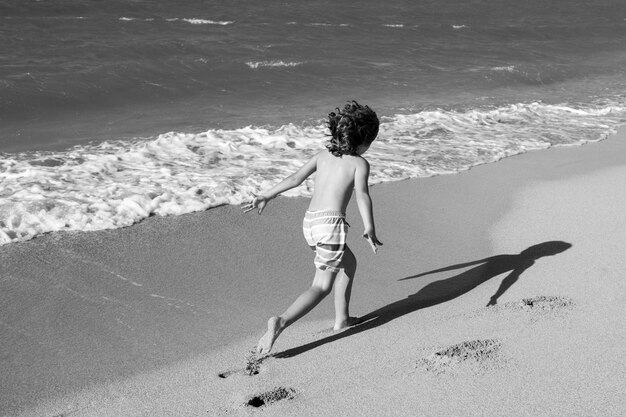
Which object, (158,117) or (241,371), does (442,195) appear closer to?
(241,371)

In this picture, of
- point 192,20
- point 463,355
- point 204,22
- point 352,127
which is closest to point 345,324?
point 463,355

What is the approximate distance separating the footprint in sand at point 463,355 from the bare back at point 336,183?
0.99 metres

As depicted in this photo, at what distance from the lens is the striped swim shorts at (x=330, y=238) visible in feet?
14.6

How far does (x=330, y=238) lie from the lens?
4461 millimetres

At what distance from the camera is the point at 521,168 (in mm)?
8320

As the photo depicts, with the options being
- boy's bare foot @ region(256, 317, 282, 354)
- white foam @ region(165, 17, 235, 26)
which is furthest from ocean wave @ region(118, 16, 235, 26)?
boy's bare foot @ region(256, 317, 282, 354)

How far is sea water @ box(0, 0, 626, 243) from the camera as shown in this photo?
24.5 feet

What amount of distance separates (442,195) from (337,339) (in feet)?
10.3

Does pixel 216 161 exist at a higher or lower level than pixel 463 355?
lower

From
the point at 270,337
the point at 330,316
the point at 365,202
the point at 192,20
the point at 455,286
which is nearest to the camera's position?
the point at 270,337

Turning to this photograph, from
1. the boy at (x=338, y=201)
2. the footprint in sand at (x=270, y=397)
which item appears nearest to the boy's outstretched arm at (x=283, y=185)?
the boy at (x=338, y=201)

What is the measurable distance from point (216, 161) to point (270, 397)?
489 centimetres

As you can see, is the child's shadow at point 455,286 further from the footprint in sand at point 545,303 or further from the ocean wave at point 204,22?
the ocean wave at point 204,22

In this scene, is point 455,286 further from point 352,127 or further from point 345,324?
point 352,127
